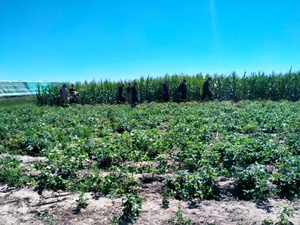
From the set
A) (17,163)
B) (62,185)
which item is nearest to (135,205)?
(62,185)

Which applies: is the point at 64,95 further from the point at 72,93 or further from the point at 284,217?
the point at 284,217

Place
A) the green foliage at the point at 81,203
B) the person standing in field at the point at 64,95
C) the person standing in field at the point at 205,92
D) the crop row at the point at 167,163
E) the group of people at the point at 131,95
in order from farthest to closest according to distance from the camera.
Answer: the person standing in field at the point at 64,95, the person standing in field at the point at 205,92, the group of people at the point at 131,95, the crop row at the point at 167,163, the green foliage at the point at 81,203

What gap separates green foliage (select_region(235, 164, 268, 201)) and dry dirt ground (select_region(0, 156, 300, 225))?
5.7 inches

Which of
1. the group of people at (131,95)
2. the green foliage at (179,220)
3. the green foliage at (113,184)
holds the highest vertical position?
the group of people at (131,95)

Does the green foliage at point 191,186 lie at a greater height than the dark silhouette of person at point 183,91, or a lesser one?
lesser

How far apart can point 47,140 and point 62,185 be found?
8.85 feet

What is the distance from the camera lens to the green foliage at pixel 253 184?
4.01 m

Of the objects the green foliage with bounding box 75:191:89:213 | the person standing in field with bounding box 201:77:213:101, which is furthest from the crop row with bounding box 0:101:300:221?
the person standing in field with bounding box 201:77:213:101

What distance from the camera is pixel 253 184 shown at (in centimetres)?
429

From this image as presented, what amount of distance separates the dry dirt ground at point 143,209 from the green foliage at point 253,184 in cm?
15

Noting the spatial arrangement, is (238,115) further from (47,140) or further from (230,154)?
(47,140)

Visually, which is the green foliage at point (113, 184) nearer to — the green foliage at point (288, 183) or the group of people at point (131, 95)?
the green foliage at point (288, 183)

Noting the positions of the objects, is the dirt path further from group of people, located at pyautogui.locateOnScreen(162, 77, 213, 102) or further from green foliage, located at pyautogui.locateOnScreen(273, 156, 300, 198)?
group of people, located at pyautogui.locateOnScreen(162, 77, 213, 102)

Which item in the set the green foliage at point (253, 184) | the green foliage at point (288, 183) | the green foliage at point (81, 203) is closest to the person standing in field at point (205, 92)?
the green foliage at point (288, 183)
